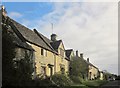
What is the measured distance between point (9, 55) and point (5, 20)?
3753 millimetres

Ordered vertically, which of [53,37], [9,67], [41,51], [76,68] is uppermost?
[53,37]

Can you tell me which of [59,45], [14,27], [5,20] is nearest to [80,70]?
[59,45]

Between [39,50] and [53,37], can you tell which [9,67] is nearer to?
[39,50]

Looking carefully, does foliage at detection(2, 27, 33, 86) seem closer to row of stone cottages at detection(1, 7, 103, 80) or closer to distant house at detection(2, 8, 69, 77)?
row of stone cottages at detection(1, 7, 103, 80)

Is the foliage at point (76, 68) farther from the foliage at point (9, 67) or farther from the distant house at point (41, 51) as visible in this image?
the foliage at point (9, 67)

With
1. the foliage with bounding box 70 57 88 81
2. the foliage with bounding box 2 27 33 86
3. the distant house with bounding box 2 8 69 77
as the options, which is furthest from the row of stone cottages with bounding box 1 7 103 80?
the foliage with bounding box 2 27 33 86

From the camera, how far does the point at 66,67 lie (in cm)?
6003

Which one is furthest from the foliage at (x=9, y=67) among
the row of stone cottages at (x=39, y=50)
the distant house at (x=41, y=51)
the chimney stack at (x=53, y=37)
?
the chimney stack at (x=53, y=37)

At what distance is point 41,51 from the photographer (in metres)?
45.0

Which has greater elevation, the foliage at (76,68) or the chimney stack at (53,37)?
the chimney stack at (53,37)

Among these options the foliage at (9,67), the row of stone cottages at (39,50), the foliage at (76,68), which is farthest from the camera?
the foliage at (76,68)

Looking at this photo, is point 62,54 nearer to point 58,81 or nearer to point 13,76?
point 58,81

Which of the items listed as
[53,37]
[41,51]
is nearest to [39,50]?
[41,51]

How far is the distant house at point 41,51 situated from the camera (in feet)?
128
